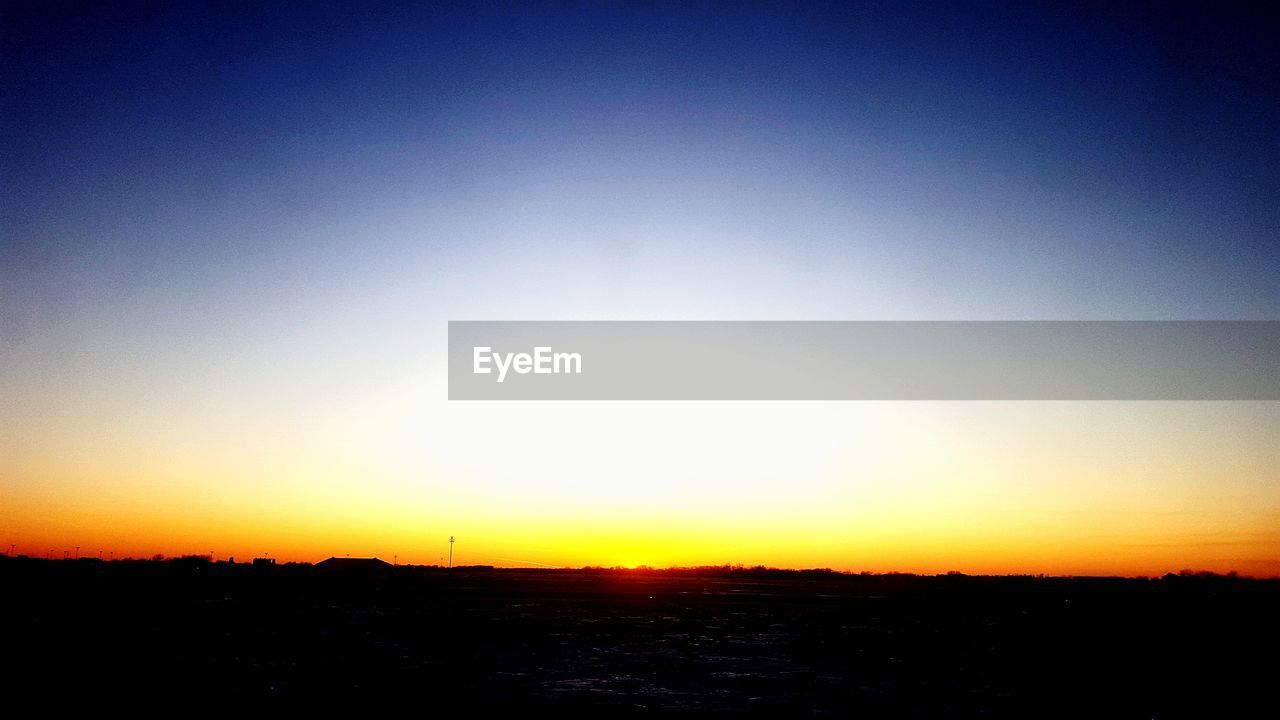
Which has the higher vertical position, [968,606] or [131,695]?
[131,695]

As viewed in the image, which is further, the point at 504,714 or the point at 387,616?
the point at 387,616

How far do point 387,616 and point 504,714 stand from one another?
38.2 meters

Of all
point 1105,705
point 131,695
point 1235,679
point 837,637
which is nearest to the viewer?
point 131,695

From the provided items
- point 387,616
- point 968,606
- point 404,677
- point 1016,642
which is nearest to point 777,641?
point 1016,642

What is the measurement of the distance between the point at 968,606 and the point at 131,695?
267 feet


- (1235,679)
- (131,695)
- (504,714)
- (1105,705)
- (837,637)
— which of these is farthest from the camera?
(837,637)

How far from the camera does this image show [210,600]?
70750 millimetres

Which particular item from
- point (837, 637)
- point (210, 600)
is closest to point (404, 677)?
point (837, 637)

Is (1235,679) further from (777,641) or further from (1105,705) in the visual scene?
(777,641)

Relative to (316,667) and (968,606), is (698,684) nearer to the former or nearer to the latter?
(316,667)

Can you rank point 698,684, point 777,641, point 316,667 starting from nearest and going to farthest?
point 698,684 → point 316,667 → point 777,641

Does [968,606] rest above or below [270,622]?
below

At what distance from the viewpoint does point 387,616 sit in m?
57.2

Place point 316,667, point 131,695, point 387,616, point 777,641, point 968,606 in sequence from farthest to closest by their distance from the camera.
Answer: point 968,606
point 387,616
point 777,641
point 316,667
point 131,695
